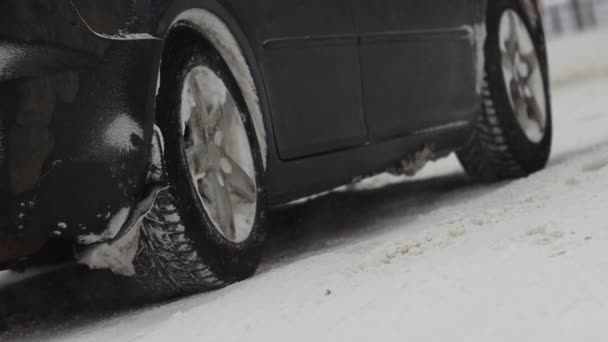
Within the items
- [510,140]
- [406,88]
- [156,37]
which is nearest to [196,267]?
[156,37]

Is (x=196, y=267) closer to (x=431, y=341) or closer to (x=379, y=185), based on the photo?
(x=431, y=341)

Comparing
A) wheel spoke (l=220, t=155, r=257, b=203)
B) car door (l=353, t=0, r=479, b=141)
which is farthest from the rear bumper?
car door (l=353, t=0, r=479, b=141)

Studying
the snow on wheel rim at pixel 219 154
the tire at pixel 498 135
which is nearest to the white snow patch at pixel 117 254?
the snow on wheel rim at pixel 219 154

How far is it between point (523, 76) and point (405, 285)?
Answer: 319cm

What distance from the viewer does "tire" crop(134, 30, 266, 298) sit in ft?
11.9

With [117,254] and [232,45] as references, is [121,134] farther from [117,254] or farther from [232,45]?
[232,45]

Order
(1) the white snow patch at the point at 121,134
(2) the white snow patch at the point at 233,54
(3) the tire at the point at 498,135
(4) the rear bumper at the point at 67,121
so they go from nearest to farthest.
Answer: (4) the rear bumper at the point at 67,121 < (1) the white snow patch at the point at 121,134 < (2) the white snow patch at the point at 233,54 < (3) the tire at the point at 498,135

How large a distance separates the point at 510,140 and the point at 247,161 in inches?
86.5

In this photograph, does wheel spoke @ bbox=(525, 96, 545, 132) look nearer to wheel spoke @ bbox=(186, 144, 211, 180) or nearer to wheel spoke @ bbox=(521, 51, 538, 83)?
wheel spoke @ bbox=(521, 51, 538, 83)

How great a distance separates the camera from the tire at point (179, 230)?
11.9 feet

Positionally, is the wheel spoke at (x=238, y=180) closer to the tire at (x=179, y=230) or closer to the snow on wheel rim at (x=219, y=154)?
the snow on wheel rim at (x=219, y=154)

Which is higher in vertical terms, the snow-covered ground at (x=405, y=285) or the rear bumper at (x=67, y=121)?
the rear bumper at (x=67, y=121)

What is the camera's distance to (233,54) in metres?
4.04

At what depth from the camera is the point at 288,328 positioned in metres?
3.04
